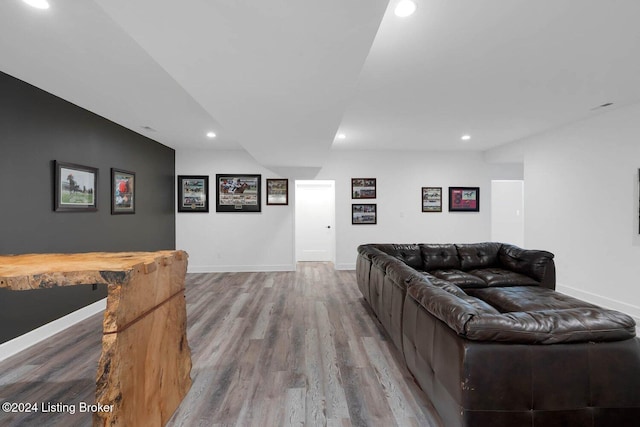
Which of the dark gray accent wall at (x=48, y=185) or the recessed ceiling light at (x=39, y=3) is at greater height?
the recessed ceiling light at (x=39, y=3)

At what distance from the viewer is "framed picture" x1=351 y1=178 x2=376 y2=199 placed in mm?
6340

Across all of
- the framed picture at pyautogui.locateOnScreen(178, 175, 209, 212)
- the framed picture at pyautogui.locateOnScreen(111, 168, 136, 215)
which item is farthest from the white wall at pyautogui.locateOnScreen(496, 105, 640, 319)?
the framed picture at pyautogui.locateOnScreen(111, 168, 136, 215)

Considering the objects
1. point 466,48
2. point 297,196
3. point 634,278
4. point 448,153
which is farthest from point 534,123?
point 297,196

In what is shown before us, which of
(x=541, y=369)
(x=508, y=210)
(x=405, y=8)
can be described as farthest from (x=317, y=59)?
(x=508, y=210)

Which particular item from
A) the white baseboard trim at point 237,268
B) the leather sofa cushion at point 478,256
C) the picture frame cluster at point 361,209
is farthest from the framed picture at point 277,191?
the leather sofa cushion at point 478,256

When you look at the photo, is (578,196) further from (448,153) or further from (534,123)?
(448,153)

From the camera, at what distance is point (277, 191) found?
6.11m

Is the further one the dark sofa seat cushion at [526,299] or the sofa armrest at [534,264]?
the sofa armrest at [534,264]

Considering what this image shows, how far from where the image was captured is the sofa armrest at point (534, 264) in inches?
133

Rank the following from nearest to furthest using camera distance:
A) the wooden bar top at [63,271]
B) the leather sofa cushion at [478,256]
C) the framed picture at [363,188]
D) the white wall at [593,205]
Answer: the wooden bar top at [63,271]
the white wall at [593,205]
the leather sofa cushion at [478,256]
the framed picture at [363,188]

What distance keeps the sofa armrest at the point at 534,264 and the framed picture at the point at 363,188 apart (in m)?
3.05

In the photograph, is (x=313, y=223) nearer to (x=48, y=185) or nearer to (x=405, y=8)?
(x=48, y=185)

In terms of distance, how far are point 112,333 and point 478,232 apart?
6971mm

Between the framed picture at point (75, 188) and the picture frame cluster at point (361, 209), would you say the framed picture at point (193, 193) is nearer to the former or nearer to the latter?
the framed picture at point (75, 188)
